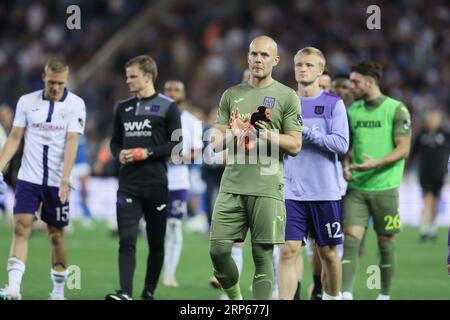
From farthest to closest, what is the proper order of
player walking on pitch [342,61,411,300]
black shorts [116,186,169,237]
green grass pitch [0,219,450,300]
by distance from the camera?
green grass pitch [0,219,450,300] < player walking on pitch [342,61,411,300] < black shorts [116,186,169,237]

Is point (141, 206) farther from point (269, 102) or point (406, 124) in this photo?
point (406, 124)

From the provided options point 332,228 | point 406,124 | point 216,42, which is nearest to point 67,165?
point 332,228

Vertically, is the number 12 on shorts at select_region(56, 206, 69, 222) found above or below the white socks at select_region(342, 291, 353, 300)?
above

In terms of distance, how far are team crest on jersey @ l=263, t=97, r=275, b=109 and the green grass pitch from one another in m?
3.40

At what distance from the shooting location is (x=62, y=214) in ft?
32.6

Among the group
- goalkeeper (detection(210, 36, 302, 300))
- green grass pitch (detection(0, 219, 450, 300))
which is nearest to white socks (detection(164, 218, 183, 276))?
green grass pitch (detection(0, 219, 450, 300))

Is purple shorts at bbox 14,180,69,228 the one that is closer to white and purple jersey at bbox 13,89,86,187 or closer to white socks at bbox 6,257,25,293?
white and purple jersey at bbox 13,89,86,187

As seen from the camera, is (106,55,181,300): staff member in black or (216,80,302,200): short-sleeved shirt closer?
(216,80,302,200): short-sleeved shirt

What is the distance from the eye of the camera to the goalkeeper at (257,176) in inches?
315

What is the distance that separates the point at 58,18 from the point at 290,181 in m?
21.4

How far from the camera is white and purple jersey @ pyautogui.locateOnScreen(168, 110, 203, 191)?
12.4m

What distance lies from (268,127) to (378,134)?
8.88 feet
